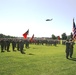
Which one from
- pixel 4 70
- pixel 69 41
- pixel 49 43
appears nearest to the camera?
pixel 4 70

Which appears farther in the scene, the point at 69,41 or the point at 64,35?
the point at 64,35

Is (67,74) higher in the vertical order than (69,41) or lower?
lower

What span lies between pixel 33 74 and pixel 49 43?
61.0 metres

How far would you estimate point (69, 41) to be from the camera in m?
24.6

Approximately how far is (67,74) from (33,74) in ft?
6.24

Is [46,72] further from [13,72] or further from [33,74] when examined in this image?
[13,72]

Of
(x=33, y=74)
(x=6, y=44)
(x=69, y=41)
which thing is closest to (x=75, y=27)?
(x=69, y=41)

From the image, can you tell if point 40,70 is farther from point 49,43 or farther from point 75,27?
point 49,43

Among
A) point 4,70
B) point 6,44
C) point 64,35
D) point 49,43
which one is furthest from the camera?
point 64,35

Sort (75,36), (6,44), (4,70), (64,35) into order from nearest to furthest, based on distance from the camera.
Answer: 1. (4,70)
2. (75,36)
3. (6,44)
4. (64,35)

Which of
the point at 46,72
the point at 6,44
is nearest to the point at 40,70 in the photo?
the point at 46,72

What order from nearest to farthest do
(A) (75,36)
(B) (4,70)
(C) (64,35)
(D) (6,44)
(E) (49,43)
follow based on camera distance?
1. (B) (4,70)
2. (A) (75,36)
3. (D) (6,44)
4. (E) (49,43)
5. (C) (64,35)

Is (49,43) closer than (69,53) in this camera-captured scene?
No

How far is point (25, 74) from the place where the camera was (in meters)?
14.2
